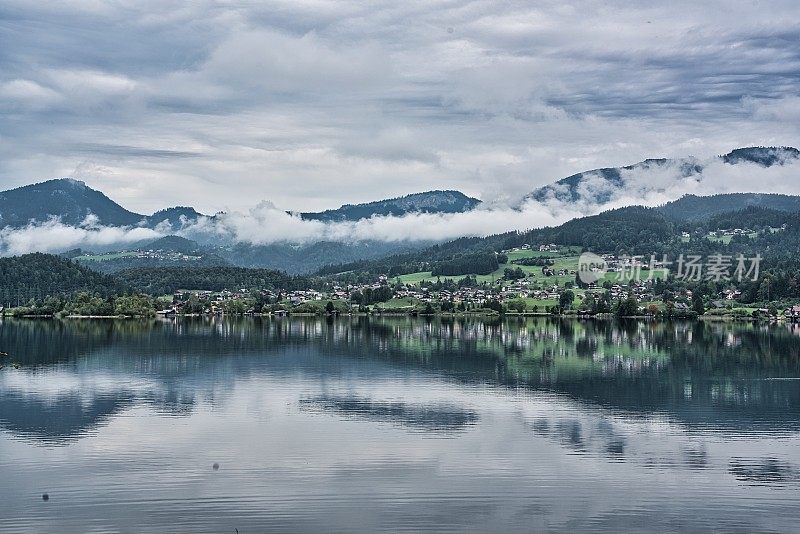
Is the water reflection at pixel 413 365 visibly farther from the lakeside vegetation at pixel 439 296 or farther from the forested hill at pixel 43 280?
the forested hill at pixel 43 280

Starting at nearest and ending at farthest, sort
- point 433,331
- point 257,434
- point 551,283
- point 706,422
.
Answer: point 257,434, point 706,422, point 433,331, point 551,283

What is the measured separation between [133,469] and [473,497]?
10999 millimetres

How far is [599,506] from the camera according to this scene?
24.6 meters

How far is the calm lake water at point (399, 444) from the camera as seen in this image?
23688 millimetres

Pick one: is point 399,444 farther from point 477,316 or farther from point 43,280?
point 43,280

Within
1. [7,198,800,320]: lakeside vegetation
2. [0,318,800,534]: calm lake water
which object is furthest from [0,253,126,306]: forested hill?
[0,318,800,534]: calm lake water

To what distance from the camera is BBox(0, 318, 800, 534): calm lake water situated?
23.7 metres

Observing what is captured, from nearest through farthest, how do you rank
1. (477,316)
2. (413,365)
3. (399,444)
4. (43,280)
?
(399,444)
(413,365)
(477,316)
(43,280)

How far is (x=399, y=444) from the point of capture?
105ft

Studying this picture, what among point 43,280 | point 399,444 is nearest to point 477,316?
point 43,280

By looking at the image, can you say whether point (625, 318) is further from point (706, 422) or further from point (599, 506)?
point (599, 506)

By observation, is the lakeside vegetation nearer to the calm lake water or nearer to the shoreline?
the shoreline

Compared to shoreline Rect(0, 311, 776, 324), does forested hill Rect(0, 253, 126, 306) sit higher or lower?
higher

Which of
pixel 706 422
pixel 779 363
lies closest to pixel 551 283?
pixel 779 363
